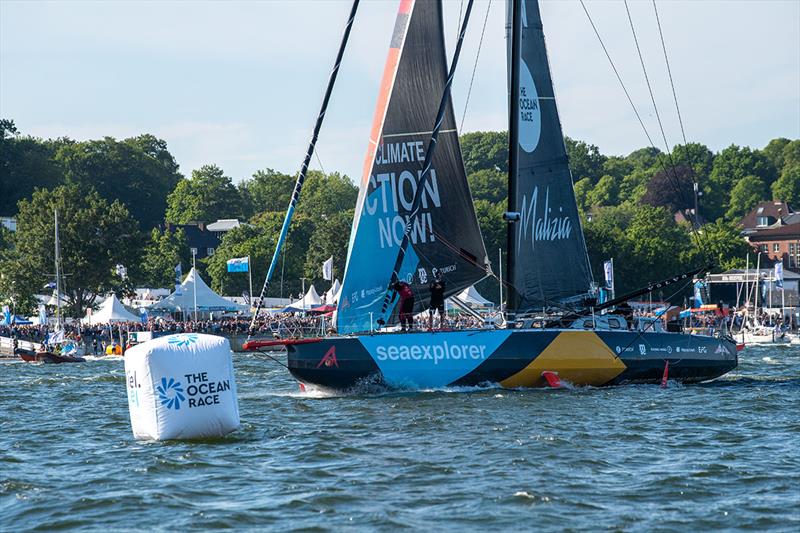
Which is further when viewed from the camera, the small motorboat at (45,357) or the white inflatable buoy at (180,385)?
the small motorboat at (45,357)

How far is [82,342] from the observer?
60.5 metres

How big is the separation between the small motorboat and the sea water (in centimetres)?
2789

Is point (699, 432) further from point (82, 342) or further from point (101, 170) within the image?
point (101, 170)

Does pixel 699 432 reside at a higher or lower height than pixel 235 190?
lower

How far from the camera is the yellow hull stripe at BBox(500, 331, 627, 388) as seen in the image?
86.7ft

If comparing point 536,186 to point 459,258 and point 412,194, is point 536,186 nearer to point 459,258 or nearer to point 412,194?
point 459,258

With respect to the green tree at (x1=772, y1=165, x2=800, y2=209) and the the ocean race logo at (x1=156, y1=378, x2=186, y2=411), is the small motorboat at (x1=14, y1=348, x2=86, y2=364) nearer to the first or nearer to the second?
the the ocean race logo at (x1=156, y1=378, x2=186, y2=411)

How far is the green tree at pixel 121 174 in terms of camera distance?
126 m

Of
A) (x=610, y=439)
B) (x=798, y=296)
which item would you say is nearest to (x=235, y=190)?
(x=798, y=296)

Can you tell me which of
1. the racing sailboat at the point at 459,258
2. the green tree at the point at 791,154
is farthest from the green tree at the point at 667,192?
the racing sailboat at the point at 459,258

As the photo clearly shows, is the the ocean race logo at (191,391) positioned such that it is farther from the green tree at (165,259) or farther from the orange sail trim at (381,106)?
the green tree at (165,259)

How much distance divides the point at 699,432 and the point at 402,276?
9.03 metres

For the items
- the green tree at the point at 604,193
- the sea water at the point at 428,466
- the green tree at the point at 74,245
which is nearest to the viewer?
the sea water at the point at 428,466

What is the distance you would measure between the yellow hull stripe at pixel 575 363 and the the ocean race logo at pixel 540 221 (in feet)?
9.61
